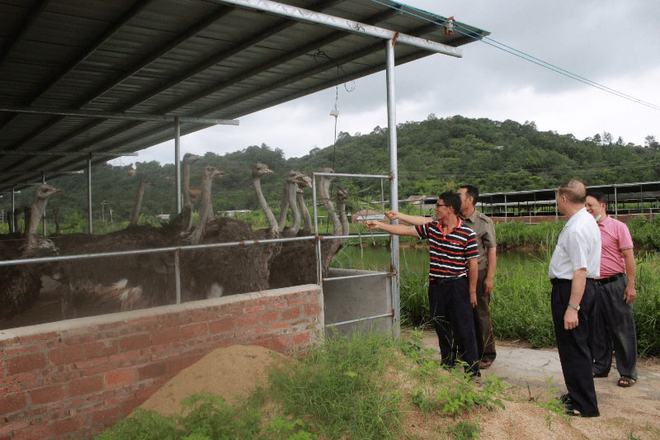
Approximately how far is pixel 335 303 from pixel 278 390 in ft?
9.06

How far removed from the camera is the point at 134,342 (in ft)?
13.2

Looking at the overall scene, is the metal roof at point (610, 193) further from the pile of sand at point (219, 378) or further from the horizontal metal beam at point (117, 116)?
the pile of sand at point (219, 378)

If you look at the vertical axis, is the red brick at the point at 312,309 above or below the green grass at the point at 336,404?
above

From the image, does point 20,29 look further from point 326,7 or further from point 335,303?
point 335,303

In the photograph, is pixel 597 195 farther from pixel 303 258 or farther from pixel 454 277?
pixel 303 258

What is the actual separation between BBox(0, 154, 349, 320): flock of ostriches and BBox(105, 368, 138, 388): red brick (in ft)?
3.48

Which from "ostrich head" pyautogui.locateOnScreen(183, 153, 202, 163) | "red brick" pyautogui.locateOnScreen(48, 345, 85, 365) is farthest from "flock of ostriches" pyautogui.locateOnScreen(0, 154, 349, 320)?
"red brick" pyautogui.locateOnScreen(48, 345, 85, 365)

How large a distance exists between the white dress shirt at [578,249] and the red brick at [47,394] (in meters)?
3.52

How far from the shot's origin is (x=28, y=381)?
3.55 m

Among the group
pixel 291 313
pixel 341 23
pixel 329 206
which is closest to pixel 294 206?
pixel 329 206

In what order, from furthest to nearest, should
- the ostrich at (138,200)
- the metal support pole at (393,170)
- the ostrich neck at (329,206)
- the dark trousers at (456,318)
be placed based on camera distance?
the ostrich at (138,200), the ostrich neck at (329,206), the metal support pole at (393,170), the dark trousers at (456,318)

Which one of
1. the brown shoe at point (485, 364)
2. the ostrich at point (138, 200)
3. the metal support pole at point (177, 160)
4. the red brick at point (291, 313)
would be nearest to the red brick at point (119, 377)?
the red brick at point (291, 313)

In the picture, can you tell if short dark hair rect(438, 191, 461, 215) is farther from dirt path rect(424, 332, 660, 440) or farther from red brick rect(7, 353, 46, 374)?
red brick rect(7, 353, 46, 374)

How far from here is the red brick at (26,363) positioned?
349 centimetres
